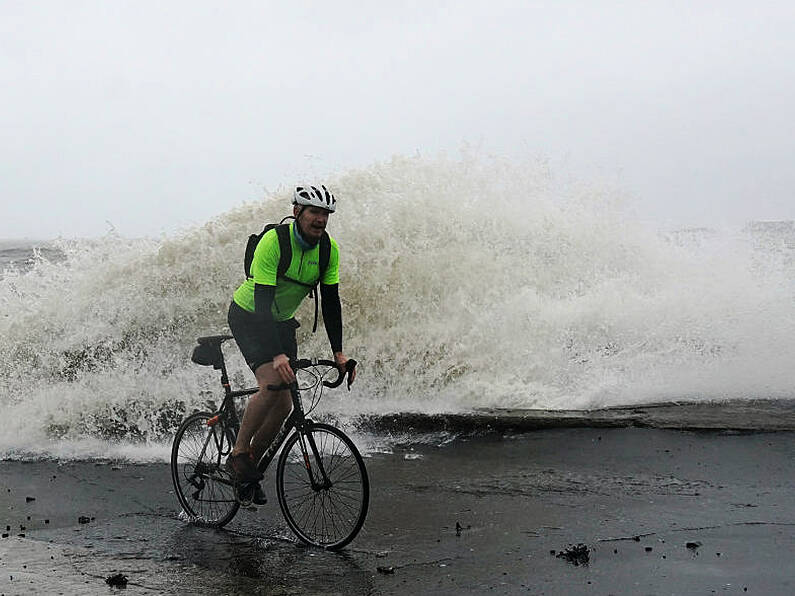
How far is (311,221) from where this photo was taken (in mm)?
5270

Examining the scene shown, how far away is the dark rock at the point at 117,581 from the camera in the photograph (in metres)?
4.77

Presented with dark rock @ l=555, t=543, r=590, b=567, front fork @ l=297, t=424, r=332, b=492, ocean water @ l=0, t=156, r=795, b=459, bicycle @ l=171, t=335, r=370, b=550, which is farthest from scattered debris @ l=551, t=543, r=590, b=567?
ocean water @ l=0, t=156, r=795, b=459

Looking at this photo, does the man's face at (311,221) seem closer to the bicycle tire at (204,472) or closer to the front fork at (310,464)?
the front fork at (310,464)

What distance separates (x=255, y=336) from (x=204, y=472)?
140cm

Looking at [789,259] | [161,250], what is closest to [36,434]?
[161,250]

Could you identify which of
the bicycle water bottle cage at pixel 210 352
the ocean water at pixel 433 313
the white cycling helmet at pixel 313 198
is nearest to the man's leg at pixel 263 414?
the bicycle water bottle cage at pixel 210 352

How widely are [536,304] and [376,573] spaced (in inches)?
313

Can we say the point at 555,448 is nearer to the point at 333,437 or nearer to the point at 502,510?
the point at 502,510

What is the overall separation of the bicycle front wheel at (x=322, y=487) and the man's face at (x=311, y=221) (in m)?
1.25

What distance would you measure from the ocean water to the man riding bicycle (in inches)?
137

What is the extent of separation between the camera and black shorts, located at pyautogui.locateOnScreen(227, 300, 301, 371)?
540cm

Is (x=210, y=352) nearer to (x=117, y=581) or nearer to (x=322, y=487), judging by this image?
(x=322, y=487)

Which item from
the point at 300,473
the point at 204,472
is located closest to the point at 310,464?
the point at 300,473

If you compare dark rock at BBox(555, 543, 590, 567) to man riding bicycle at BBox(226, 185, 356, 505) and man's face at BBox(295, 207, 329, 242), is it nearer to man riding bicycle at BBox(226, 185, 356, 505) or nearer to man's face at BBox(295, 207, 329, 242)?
man riding bicycle at BBox(226, 185, 356, 505)
